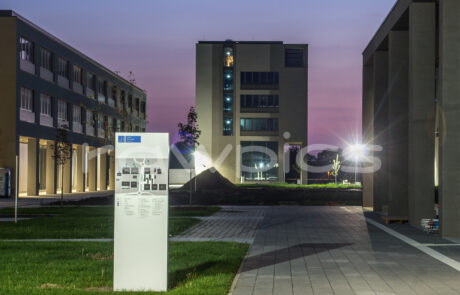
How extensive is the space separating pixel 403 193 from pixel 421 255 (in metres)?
A: 11.8

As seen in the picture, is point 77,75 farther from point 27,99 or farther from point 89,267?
point 89,267

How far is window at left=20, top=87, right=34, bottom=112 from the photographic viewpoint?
4397 centimetres

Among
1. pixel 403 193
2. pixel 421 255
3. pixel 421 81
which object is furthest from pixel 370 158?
pixel 421 255

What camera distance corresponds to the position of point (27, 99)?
44844 millimetres

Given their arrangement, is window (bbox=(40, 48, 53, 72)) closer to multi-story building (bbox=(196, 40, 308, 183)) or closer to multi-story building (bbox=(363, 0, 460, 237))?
multi-story building (bbox=(363, 0, 460, 237))

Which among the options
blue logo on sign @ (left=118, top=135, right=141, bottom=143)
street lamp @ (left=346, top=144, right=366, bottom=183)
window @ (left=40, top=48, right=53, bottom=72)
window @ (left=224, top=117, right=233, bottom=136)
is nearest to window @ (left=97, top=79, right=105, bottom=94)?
window @ (left=40, top=48, right=53, bottom=72)

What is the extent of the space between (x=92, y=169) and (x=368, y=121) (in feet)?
117

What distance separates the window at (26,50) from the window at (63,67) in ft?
18.9

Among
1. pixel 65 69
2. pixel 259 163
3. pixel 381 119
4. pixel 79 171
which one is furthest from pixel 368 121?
pixel 259 163

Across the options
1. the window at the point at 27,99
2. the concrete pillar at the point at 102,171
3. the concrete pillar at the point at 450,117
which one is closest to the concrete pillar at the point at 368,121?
the concrete pillar at the point at 450,117

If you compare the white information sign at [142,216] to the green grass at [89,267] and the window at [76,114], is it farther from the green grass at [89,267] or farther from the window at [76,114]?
the window at [76,114]

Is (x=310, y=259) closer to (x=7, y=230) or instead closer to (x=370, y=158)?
(x=7, y=230)

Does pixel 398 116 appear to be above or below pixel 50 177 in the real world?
above

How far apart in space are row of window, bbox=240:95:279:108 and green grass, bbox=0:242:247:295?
66260 millimetres
